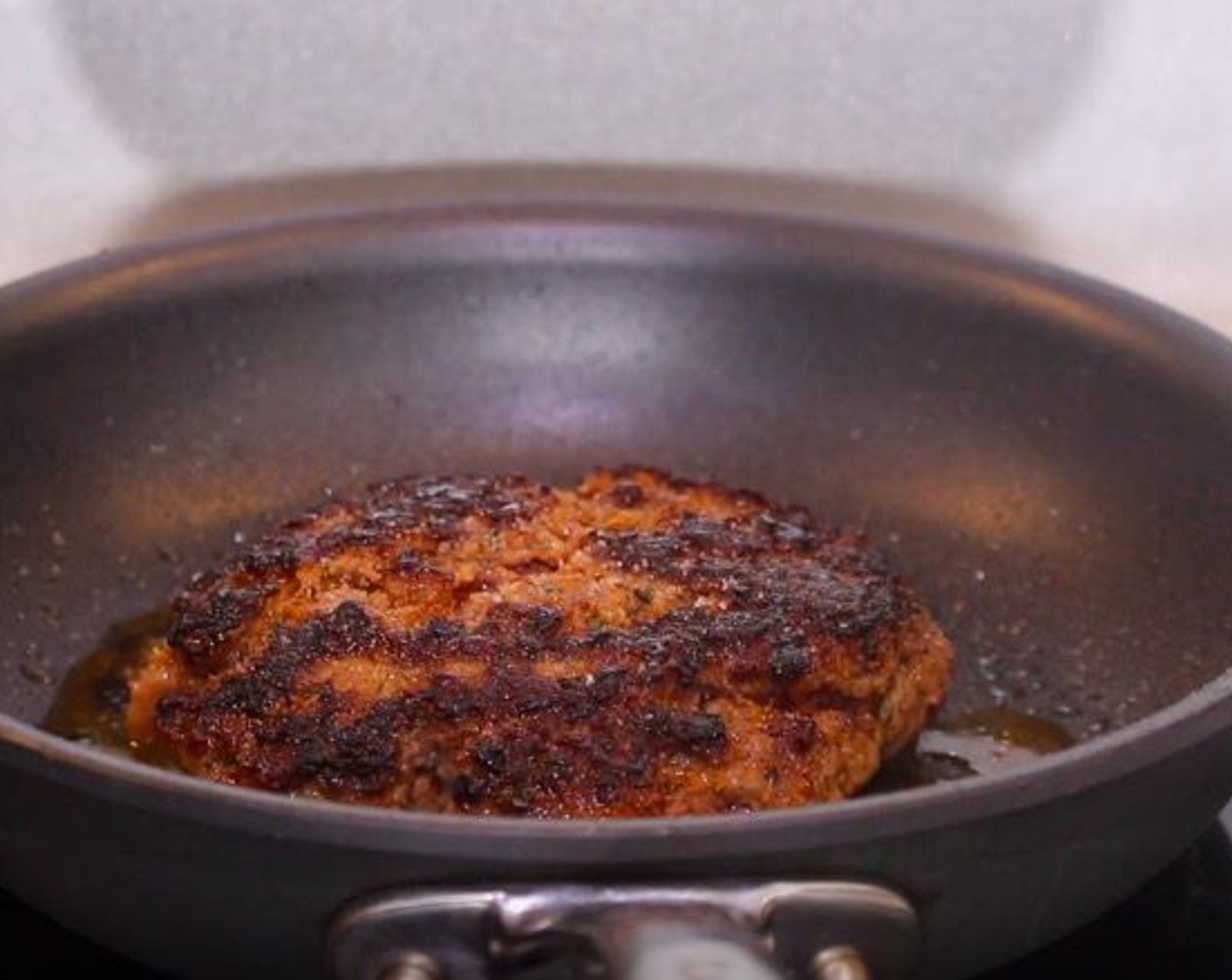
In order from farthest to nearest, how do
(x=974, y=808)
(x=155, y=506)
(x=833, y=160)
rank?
1. (x=833, y=160)
2. (x=155, y=506)
3. (x=974, y=808)

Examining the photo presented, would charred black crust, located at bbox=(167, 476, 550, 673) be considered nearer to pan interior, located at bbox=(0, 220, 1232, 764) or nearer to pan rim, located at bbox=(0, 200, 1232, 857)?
pan interior, located at bbox=(0, 220, 1232, 764)

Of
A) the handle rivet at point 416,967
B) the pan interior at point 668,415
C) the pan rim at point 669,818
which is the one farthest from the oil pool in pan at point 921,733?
the handle rivet at point 416,967

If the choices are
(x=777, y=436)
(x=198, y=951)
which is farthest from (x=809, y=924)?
(x=777, y=436)

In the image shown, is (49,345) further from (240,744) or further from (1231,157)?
(1231,157)

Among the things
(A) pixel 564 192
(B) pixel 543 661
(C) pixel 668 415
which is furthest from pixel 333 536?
(A) pixel 564 192

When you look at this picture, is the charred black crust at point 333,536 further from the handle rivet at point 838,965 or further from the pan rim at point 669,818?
the handle rivet at point 838,965

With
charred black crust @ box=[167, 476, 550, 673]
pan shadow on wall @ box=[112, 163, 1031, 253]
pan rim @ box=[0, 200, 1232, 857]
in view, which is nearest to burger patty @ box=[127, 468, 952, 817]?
charred black crust @ box=[167, 476, 550, 673]

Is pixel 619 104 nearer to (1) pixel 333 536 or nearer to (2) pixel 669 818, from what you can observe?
(1) pixel 333 536
